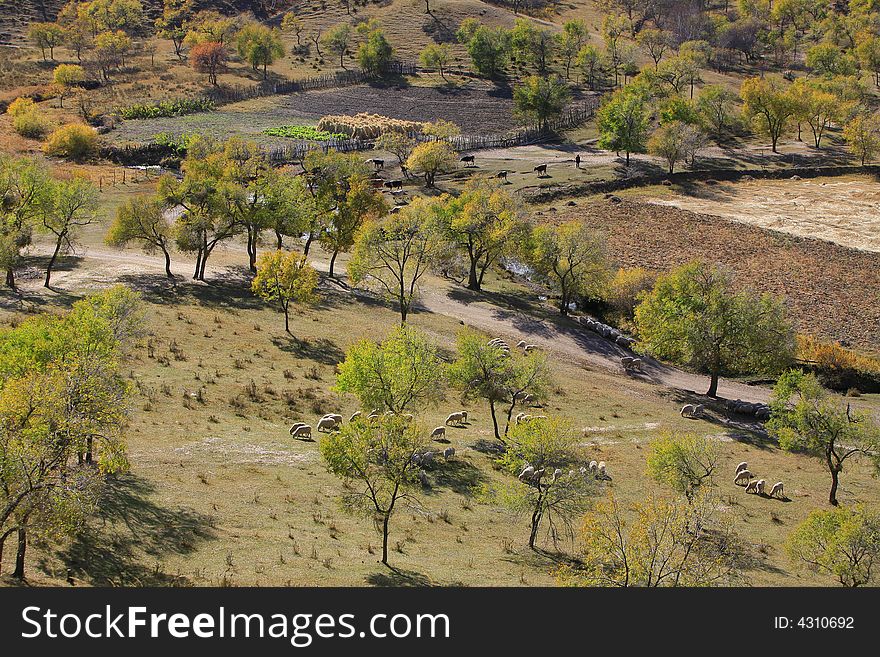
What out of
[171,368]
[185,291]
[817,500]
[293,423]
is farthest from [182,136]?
[817,500]

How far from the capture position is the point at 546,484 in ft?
130

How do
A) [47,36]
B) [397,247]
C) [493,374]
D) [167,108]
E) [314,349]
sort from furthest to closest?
[47,36], [167,108], [397,247], [314,349], [493,374]

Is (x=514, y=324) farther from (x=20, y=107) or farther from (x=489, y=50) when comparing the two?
(x=489, y=50)

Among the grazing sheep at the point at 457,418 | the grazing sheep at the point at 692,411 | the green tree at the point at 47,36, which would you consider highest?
the green tree at the point at 47,36

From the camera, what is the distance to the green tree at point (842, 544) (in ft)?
113

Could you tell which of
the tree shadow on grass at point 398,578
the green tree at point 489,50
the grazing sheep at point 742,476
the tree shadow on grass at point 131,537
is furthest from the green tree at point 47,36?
the tree shadow on grass at point 398,578

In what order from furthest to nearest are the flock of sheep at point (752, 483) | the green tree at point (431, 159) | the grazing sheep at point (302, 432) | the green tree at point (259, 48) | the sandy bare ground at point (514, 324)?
the green tree at point (259, 48) < the green tree at point (431, 159) < the sandy bare ground at point (514, 324) < the flock of sheep at point (752, 483) < the grazing sheep at point (302, 432)

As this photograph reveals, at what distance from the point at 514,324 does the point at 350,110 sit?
96605mm

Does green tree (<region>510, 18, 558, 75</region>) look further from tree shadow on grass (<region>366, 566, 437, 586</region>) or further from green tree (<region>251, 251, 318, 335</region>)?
tree shadow on grass (<region>366, 566, 437, 586</region>)

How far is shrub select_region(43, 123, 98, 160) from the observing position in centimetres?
12156

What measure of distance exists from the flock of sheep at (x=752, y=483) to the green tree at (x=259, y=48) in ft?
499

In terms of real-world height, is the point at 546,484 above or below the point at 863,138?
below

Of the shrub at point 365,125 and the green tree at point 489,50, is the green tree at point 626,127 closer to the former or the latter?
the shrub at point 365,125

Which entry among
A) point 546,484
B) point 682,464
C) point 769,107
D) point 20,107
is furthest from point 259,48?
point 546,484
